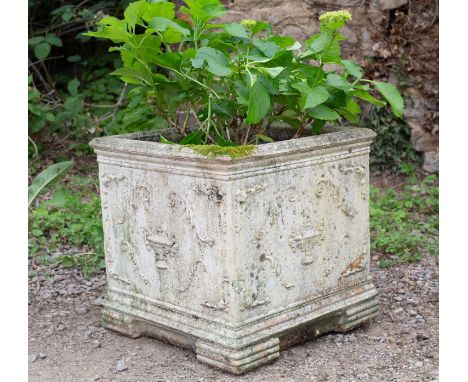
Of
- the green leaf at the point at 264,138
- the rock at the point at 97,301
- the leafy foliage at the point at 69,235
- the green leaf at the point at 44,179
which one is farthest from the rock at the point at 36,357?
the green leaf at the point at 264,138

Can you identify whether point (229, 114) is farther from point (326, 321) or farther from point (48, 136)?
point (48, 136)

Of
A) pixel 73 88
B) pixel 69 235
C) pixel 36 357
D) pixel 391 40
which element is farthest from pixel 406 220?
pixel 73 88

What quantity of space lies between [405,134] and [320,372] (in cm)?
275

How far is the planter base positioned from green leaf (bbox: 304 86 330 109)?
679 mm

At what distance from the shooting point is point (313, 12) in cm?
508

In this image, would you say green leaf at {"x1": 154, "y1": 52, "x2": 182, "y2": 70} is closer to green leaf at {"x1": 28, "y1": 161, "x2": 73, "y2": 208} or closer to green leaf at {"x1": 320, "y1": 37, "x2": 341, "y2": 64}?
green leaf at {"x1": 320, "y1": 37, "x2": 341, "y2": 64}

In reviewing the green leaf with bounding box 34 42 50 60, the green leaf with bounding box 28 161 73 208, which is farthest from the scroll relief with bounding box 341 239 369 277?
the green leaf with bounding box 34 42 50 60

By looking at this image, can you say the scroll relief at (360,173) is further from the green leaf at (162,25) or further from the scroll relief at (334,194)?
the green leaf at (162,25)

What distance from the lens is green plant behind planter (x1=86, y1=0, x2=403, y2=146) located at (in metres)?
2.67

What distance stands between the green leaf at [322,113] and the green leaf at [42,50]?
3.48 meters

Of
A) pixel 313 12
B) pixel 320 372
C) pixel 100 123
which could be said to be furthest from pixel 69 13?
pixel 320 372

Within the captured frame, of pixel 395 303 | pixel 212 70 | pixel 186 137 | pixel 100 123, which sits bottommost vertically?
pixel 395 303

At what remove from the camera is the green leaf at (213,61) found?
2.63 metres

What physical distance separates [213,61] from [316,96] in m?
0.35
